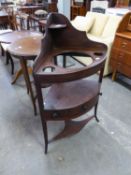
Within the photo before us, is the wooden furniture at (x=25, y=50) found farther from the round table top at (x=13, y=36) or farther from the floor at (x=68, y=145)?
the round table top at (x=13, y=36)

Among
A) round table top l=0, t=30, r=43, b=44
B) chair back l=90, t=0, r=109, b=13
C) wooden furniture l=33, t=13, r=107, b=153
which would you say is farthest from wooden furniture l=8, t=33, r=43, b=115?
chair back l=90, t=0, r=109, b=13

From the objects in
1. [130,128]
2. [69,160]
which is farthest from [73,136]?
[130,128]

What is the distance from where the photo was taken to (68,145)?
1.60 metres

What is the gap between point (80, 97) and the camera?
142cm

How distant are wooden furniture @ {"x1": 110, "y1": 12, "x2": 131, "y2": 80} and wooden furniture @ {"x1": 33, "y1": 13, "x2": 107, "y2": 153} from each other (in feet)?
2.95

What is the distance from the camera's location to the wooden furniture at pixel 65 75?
1123 mm

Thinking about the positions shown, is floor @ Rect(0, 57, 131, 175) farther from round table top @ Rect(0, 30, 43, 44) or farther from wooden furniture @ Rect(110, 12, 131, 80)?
round table top @ Rect(0, 30, 43, 44)

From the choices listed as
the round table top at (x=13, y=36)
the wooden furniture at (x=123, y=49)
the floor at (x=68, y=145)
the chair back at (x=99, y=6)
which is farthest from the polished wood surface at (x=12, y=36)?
the chair back at (x=99, y=6)

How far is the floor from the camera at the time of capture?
140 cm

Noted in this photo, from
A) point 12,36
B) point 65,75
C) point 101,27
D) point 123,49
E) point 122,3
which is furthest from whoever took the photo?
point 122,3

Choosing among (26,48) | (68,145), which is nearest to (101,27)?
(26,48)

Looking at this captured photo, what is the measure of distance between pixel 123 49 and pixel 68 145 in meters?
1.48

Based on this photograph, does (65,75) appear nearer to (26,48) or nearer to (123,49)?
(26,48)

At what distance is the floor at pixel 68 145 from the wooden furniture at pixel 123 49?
47cm
